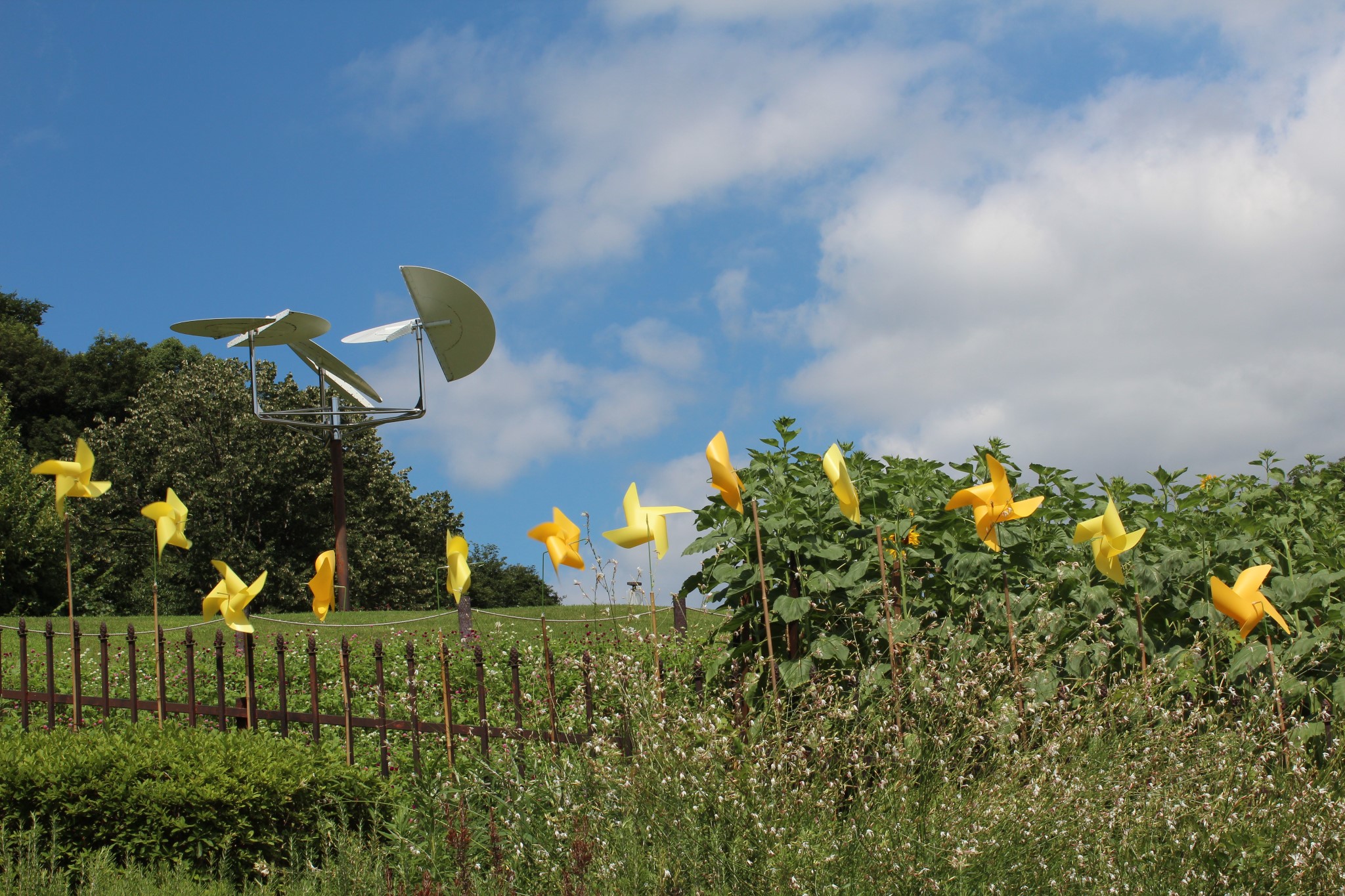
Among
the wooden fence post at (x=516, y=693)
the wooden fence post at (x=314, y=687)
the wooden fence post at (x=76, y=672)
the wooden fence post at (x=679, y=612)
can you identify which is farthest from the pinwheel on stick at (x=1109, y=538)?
the wooden fence post at (x=76, y=672)

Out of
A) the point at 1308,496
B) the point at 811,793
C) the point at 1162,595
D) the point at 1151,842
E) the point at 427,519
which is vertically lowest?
the point at 1151,842

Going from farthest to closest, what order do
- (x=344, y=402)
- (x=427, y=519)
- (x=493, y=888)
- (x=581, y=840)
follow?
(x=427, y=519) < (x=344, y=402) < (x=493, y=888) < (x=581, y=840)

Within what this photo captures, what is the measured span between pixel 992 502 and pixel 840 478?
607mm

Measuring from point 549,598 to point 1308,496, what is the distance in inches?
651

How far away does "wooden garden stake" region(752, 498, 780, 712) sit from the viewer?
354 centimetres

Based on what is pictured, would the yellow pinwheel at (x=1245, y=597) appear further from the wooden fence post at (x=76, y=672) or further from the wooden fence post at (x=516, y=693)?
the wooden fence post at (x=76, y=672)

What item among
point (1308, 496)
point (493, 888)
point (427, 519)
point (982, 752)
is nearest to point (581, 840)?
point (493, 888)

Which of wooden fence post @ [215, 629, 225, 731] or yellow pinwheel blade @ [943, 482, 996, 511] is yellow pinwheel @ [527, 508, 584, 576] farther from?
wooden fence post @ [215, 629, 225, 731]

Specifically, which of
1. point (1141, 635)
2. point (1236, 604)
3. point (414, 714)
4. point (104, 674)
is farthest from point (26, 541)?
point (1236, 604)

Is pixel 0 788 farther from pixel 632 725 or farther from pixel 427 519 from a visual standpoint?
pixel 427 519

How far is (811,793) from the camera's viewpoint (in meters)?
2.97

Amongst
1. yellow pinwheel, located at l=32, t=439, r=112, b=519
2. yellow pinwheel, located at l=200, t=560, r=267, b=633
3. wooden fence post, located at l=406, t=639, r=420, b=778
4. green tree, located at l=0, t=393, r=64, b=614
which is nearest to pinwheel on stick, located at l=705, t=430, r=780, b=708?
wooden fence post, located at l=406, t=639, r=420, b=778

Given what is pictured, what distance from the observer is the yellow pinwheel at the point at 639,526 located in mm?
3570

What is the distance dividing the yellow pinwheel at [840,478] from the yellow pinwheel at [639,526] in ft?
1.80
